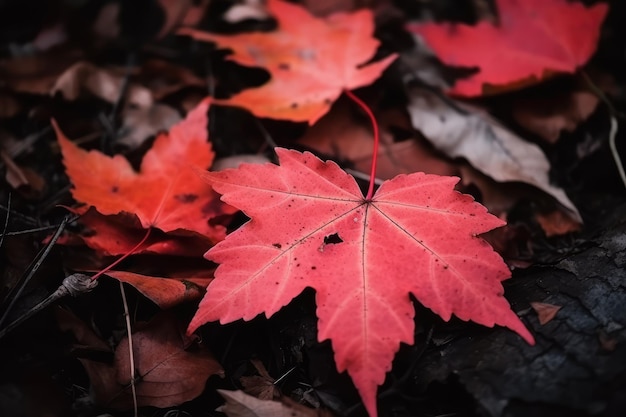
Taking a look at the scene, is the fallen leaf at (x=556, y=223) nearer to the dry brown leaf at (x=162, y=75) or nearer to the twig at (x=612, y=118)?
the twig at (x=612, y=118)

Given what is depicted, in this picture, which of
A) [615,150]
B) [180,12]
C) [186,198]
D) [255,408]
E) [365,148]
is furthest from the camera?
[180,12]

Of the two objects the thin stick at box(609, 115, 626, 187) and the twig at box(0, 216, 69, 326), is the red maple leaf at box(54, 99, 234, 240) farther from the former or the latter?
the thin stick at box(609, 115, 626, 187)

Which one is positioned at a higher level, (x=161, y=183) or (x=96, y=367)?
(x=161, y=183)

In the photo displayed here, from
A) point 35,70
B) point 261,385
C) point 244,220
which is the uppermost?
point 35,70

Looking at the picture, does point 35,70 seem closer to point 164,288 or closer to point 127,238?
point 127,238

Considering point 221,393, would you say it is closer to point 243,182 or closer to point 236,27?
point 243,182

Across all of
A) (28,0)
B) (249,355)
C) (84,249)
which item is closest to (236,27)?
(28,0)

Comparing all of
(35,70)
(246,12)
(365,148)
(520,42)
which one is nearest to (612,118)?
(520,42)
